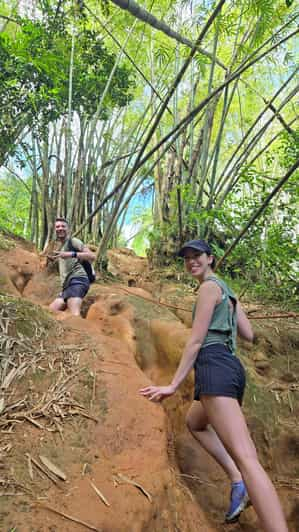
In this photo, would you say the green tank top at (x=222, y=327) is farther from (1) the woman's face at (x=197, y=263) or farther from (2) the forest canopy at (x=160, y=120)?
(2) the forest canopy at (x=160, y=120)

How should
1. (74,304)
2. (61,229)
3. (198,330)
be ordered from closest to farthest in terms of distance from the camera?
1. (198,330)
2. (74,304)
3. (61,229)

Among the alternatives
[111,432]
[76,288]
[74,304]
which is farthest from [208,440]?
[76,288]

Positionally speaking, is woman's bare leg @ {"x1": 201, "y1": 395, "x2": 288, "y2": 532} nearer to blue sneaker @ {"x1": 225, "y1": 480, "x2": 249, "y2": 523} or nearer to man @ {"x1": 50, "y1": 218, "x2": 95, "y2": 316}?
blue sneaker @ {"x1": 225, "y1": 480, "x2": 249, "y2": 523}

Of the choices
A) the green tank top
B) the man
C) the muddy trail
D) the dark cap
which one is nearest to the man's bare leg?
the man

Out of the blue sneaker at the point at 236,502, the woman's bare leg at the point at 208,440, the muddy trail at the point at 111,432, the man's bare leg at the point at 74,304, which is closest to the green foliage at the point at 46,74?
the man's bare leg at the point at 74,304

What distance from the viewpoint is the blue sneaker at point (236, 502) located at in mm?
1485

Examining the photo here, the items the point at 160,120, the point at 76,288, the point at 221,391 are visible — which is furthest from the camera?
the point at 160,120

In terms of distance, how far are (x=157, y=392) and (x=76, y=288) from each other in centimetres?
176

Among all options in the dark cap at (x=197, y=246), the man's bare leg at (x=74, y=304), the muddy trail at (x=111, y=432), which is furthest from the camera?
the man's bare leg at (x=74, y=304)

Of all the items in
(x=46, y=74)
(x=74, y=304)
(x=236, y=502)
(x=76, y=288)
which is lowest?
(x=236, y=502)

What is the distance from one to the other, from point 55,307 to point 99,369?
59.6 inches

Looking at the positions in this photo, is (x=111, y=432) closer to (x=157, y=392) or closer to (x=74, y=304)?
(x=157, y=392)

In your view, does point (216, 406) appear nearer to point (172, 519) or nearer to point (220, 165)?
point (172, 519)

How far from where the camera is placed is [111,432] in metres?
1.47
